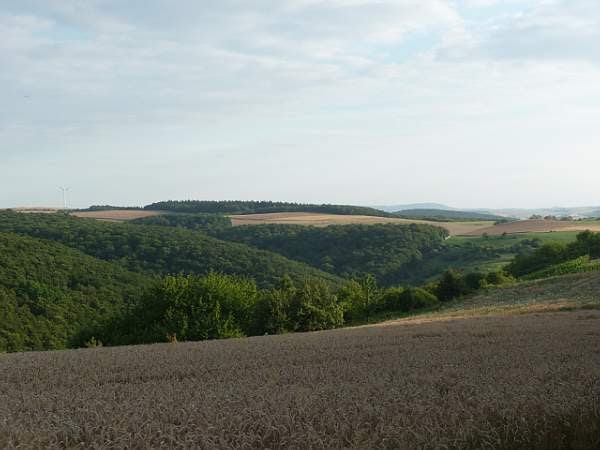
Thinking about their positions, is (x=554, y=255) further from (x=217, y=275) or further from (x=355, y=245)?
(x=217, y=275)

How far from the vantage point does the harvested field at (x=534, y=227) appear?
10279 cm

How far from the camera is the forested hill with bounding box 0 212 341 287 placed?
91.1 meters

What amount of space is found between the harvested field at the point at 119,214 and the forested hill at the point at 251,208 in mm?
10257

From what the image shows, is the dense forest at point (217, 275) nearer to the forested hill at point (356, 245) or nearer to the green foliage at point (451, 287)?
the green foliage at point (451, 287)

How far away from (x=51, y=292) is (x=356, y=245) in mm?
65329

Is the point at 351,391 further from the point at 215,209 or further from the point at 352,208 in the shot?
the point at 215,209

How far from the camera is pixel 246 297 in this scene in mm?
38656

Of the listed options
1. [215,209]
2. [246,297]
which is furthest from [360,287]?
[215,209]

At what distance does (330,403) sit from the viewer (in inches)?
186

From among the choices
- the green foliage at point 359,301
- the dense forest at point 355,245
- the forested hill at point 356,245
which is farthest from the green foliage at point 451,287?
the forested hill at point 356,245

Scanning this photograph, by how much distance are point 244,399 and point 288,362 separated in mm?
3429

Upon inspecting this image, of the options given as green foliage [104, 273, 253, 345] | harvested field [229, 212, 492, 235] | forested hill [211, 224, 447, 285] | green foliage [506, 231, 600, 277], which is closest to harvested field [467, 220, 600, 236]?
harvested field [229, 212, 492, 235]

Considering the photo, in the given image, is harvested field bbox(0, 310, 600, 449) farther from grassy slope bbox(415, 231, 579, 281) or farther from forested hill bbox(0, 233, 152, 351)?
grassy slope bbox(415, 231, 579, 281)

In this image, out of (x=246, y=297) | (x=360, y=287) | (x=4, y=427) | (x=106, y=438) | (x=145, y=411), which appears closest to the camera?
(x=106, y=438)
